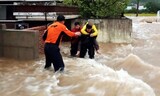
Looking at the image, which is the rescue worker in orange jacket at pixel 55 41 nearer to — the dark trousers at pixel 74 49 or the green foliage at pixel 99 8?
the dark trousers at pixel 74 49

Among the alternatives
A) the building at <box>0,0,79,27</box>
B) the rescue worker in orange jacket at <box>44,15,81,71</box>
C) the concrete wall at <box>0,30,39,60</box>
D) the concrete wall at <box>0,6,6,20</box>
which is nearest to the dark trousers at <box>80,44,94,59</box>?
the concrete wall at <box>0,30,39,60</box>

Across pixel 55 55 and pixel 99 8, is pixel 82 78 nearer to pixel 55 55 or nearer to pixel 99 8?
pixel 55 55

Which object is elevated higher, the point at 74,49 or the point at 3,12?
the point at 3,12

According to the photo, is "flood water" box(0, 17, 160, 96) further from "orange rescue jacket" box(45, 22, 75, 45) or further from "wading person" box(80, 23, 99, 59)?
"orange rescue jacket" box(45, 22, 75, 45)

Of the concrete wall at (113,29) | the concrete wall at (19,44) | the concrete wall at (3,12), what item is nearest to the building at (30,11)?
the concrete wall at (3,12)

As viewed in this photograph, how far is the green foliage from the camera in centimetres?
2242

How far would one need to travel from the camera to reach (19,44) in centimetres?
1477

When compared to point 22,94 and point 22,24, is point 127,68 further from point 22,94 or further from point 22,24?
point 22,24

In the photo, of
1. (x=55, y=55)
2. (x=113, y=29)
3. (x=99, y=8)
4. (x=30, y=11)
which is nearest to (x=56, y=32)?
(x=55, y=55)

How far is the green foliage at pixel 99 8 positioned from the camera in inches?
883

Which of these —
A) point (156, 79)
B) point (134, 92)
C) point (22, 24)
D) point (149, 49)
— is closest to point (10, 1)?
point (22, 24)

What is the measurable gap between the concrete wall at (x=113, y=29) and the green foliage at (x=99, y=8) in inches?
52.3

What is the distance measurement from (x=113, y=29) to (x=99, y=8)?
79.5 inches

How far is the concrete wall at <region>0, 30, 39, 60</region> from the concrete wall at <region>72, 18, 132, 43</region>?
6673mm
